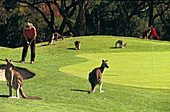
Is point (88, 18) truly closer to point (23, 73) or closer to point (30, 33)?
point (30, 33)

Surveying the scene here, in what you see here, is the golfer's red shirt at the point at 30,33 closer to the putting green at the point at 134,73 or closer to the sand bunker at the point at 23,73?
the putting green at the point at 134,73

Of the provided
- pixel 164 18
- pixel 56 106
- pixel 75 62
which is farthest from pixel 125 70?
pixel 164 18

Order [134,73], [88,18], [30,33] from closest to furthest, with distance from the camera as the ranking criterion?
[134,73]
[30,33]
[88,18]

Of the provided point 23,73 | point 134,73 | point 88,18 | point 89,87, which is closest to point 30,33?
point 23,73

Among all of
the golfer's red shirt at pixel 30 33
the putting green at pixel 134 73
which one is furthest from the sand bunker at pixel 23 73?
the golfer's red shirt at pixel 30 33

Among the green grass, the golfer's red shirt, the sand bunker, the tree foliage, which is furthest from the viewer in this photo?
the tree foliage

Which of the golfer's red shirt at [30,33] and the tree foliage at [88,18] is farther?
the tree foliage at [88,18]

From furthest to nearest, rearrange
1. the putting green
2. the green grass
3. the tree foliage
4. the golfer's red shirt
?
1. the tree foliage
2. the golfer's red shirt
3. the putting green
4. the green grass

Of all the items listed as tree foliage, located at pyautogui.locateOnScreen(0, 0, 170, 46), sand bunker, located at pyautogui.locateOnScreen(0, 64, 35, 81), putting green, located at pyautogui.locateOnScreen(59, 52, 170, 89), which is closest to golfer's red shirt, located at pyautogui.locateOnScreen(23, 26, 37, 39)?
putting green, located at pyautogui.locateOnScreen(59, 52, 170, 89)

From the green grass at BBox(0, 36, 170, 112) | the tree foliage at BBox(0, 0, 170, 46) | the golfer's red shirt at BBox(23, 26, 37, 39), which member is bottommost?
the green grass at BBox(0, 36, 170, 112)

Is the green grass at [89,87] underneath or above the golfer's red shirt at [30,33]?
underneath

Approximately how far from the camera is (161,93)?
14906mm

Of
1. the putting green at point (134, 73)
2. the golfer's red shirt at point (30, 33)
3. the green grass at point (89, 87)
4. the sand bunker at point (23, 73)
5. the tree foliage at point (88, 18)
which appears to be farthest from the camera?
the tree foliage at point (88, 18)

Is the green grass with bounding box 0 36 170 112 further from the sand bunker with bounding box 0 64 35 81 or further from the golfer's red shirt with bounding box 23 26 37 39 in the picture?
the golfer's red shirt with bounding box 23 26 37 39
